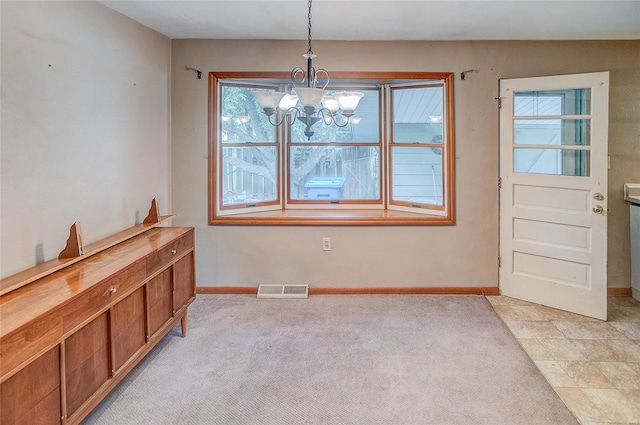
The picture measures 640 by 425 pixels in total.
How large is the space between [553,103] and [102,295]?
12.1 ft

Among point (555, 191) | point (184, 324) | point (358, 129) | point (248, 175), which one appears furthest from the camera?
point (358, 129)

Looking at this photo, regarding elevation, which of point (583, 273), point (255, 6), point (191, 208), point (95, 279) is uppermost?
point (255, 6)

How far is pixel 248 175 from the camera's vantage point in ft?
13.4

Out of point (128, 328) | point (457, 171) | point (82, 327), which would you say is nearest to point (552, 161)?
point (457, 171)

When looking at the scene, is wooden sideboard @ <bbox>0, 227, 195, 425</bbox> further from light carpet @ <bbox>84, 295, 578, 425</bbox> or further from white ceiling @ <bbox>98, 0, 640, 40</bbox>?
white ceiling @ <bbox>98, 0, 640, 40</bbox>

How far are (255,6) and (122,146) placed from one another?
1410mm

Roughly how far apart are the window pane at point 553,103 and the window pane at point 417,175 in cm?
84

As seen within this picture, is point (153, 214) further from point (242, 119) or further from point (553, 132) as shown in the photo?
point (553, 132)

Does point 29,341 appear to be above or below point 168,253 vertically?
below

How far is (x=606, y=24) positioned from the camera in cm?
313

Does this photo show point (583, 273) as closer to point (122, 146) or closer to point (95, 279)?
point (95, 279)

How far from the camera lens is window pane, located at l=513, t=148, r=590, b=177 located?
3.24 metres

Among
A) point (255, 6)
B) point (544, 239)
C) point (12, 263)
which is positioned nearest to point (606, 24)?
point (544, 239)

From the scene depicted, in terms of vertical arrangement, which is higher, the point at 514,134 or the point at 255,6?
the point at 255,6
